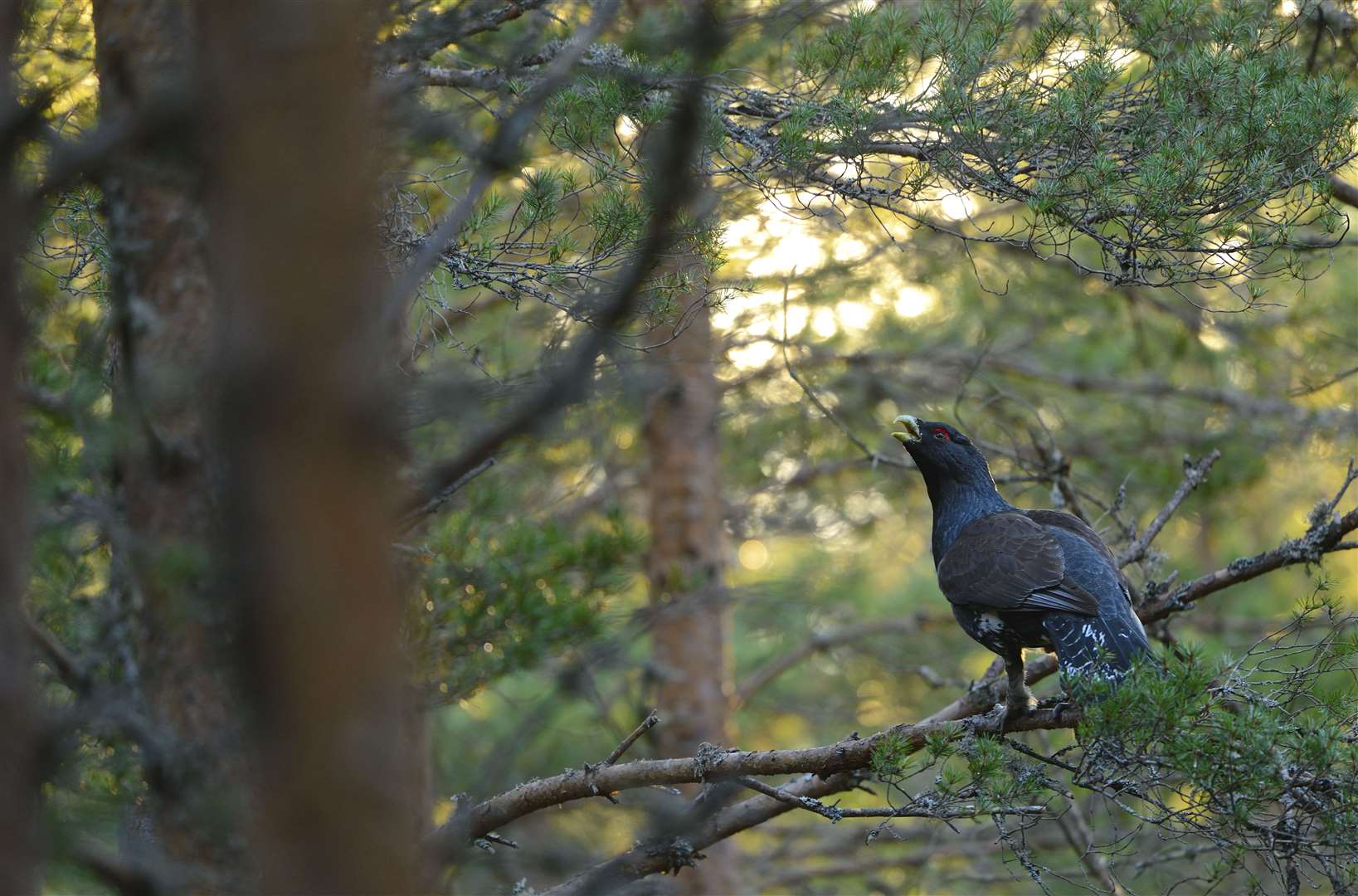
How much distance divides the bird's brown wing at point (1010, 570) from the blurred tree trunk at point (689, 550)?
346cm


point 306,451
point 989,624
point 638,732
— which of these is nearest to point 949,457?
point 989,624

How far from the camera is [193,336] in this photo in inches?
196

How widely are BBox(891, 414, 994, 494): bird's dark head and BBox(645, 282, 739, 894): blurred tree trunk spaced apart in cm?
292

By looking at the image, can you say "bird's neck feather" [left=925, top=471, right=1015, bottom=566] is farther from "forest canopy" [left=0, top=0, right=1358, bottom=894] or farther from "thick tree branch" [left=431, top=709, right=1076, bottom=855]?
"thick tree branch" [left=431, top=709, right=1076, bottom=855]

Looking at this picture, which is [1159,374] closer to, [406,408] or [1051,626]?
[1051,626]

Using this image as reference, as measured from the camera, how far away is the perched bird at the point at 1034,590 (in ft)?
15.3

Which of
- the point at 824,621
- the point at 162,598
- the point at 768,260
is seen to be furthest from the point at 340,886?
the point at 824,621

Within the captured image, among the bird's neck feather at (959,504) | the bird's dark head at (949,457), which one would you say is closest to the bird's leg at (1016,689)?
the bird's neck feather at (959,504)

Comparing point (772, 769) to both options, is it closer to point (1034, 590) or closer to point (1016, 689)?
point (1016, 689)

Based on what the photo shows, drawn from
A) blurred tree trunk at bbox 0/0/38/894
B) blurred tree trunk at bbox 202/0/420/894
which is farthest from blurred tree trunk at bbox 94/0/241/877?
blurred tree trunk at bbox 202/0/420/894

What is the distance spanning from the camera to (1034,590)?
4859mm

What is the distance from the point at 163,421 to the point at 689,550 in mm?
4899

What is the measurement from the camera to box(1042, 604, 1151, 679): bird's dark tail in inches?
181

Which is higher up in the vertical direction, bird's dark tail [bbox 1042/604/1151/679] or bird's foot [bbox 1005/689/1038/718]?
bird's dark tail [bbox 1042/604/1151/679]
